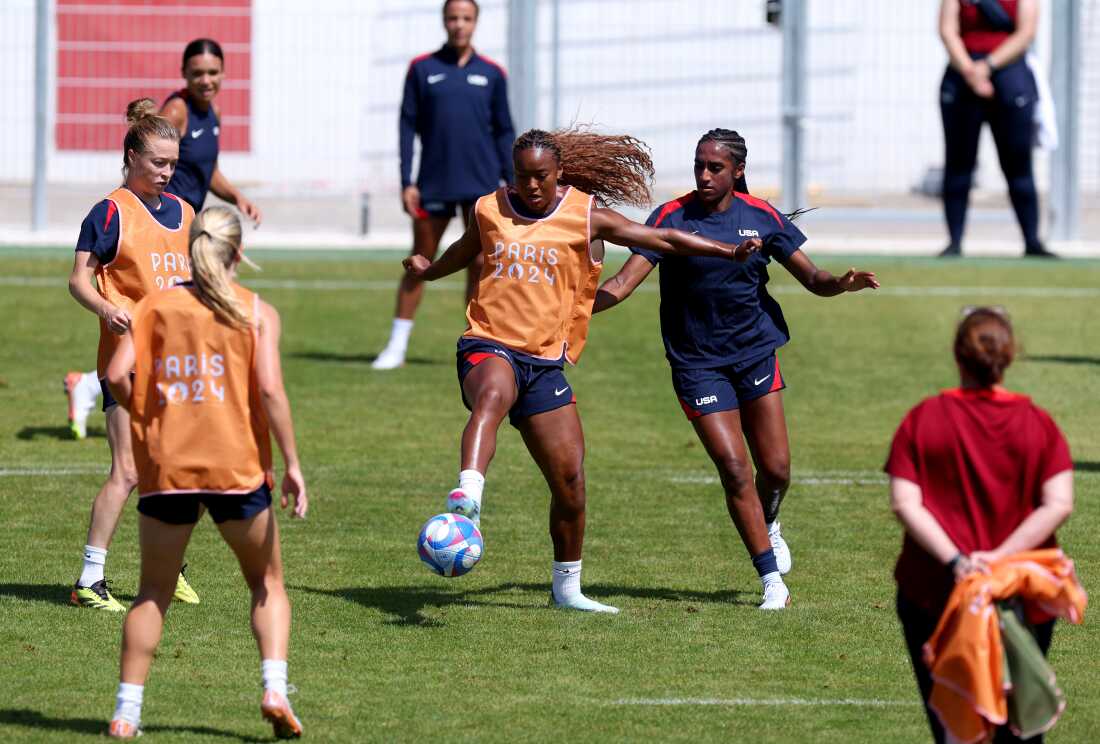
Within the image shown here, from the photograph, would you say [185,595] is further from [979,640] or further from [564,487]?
[979,640]

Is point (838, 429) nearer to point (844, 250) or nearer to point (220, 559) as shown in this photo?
point (220, 559)

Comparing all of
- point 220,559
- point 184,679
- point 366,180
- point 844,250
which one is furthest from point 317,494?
point 366,180

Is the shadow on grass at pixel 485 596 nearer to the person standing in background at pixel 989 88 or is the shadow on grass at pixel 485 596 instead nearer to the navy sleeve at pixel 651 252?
the navy sleeve at pixel 651 252

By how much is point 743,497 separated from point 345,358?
26.0 feet

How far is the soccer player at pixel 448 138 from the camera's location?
15.1m

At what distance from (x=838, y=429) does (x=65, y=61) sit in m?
13.1

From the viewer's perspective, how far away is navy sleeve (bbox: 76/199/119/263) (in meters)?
7.98

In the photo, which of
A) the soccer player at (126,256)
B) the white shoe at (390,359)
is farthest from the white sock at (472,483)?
the white shoe at (390,359)

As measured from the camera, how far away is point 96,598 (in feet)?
26.9

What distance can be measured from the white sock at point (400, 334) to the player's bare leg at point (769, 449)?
21.7 feet

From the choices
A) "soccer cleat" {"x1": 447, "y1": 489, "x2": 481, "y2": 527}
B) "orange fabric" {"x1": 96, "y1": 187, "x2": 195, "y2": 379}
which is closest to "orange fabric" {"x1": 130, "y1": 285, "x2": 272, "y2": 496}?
"soccer cleat" {"x1": 447, "y1": 489, "x2": 481, "y2": 527}

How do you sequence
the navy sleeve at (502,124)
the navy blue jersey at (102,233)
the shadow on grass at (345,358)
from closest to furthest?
the navy blue jersey at (102,233) → the navy sleeve at (502,124) → the shadow on grass at (345,358)

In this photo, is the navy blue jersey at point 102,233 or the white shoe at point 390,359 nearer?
the navy blue jersey at point 102,233

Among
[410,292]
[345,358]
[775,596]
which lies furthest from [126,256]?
[345,358]
